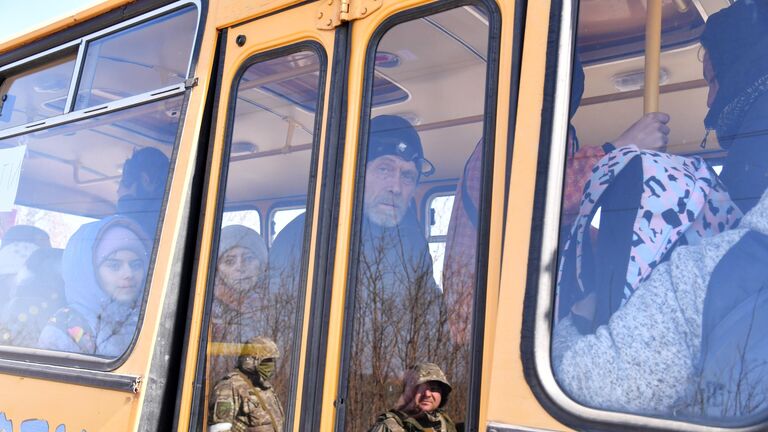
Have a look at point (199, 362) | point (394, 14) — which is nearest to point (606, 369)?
point (394, 14)

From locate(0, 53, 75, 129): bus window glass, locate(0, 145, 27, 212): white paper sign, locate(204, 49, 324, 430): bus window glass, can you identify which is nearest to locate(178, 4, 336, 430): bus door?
locate(204, 49, 324, 430): bus window glass

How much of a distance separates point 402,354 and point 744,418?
85 cm

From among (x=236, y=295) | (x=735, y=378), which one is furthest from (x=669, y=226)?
(x=236, y=295)

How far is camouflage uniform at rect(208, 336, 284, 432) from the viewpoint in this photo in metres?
2.23

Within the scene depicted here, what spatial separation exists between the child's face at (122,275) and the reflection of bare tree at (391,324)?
0.99 meters

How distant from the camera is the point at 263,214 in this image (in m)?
2.42

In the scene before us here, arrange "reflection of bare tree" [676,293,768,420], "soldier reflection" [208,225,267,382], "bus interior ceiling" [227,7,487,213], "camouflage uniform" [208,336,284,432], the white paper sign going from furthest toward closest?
the white paper sign
"soldier reflection" [208,225,267,382]
"camouflage uniform" [208,336,284,432]
"bus interior ceiling" [227,7,487,213]
"reflection of bare tree" [676,293,768,420]

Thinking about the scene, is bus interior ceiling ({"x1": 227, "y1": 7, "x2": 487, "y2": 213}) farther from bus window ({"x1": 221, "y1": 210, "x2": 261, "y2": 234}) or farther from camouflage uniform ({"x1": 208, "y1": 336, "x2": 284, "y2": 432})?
camouflage uniform ({"x1": 208, "y1": 336, "x2": 284, "y2": 432})

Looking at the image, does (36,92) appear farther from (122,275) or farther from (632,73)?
(632,73)

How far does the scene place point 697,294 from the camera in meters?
1.57

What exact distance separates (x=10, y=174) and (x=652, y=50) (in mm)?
2946

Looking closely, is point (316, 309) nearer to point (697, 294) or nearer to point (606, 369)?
point (606, 369)

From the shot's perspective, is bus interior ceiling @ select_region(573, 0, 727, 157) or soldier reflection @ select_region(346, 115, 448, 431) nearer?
bus interior ceiling @ select_region(573, 0, 727, 157)

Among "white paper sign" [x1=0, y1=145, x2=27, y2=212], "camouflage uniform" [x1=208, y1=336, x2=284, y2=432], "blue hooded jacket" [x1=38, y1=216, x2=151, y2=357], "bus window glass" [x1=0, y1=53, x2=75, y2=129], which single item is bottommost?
"camouflage uniform" [x1=208, y1=336, x2=284, y2=432]
